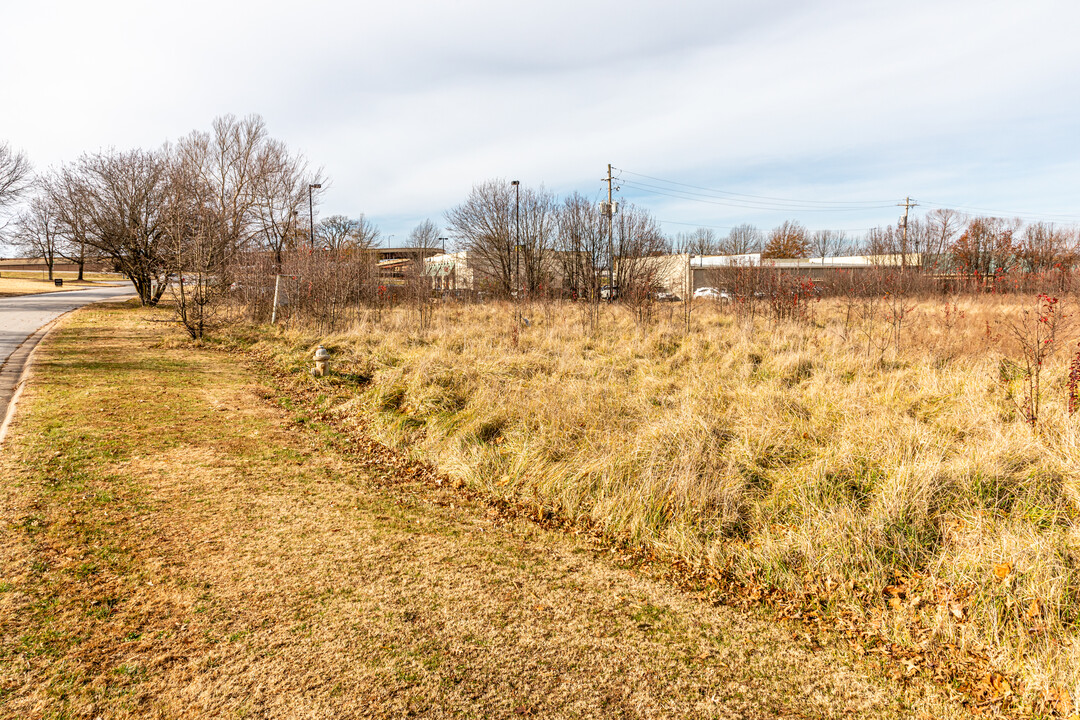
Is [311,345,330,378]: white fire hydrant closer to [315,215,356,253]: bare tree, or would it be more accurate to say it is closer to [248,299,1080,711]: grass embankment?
[248,299,1080,711]: grass embankment

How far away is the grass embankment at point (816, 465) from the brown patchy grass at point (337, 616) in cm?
50

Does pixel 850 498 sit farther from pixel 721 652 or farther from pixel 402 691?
pixel 402 691

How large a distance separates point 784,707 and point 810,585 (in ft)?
3.77

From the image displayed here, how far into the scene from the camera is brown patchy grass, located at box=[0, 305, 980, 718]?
2.63m

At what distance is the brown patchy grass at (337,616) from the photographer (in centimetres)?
263

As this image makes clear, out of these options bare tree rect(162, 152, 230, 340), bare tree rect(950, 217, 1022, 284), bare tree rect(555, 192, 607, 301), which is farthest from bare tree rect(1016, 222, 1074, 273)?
bare tree rect(162, 152, 230, 340)

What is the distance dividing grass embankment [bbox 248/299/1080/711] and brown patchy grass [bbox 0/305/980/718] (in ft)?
1.63

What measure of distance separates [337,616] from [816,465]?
3.60 metres

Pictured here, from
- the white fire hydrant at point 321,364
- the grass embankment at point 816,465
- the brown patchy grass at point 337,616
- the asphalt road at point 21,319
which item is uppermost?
the asphalt road at point 21,319

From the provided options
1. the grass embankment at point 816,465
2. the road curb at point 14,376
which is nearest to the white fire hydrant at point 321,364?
the grass embankment at point 816,465

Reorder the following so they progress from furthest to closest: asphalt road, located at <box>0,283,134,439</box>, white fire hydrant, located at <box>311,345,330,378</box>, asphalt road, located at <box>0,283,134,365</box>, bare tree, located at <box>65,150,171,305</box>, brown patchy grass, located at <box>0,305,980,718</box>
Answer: bare tree, located at <box>65,150,171,305</box> < asphalt road, located at <box>0,283,134,365</box> < white fire hydrant, located at <box>311,345,330,378</box> < asphalt road, located at <box>0,283,134,439</box> < brown patchy grass, located at <box>0,305,980,718</box>

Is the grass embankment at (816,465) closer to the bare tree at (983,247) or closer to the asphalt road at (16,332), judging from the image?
the asphalt road at (16,332)

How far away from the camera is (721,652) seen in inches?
122

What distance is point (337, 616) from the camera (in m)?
3.21
